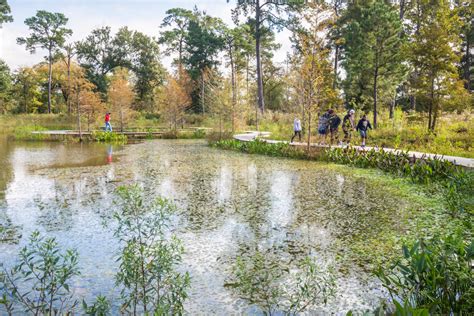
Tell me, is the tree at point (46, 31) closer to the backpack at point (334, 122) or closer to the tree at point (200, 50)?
the tree at point (200, 50)

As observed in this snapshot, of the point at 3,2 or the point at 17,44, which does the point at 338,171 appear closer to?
the point at 3,2

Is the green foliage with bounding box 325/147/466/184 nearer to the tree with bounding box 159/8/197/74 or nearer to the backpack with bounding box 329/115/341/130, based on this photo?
the backpack with bounding box 329/115/341/130

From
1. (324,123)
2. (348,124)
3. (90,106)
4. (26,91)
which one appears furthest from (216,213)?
(26,91)

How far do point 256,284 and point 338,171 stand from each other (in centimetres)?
772

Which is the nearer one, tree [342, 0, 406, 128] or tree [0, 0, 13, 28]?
tree [342, 0, 406, 128]

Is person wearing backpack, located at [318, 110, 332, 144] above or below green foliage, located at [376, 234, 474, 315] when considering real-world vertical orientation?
above

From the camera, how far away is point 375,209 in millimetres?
6812

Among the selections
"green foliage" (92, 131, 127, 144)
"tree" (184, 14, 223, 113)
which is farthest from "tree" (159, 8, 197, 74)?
"green foliage" (92, 131, 127, 144)

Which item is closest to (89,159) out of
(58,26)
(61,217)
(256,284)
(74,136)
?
(61,217)

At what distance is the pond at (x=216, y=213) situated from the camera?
3.97 meters

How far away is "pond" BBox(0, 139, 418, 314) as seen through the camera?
13.0 ft

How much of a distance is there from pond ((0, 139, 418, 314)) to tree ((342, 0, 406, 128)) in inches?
417

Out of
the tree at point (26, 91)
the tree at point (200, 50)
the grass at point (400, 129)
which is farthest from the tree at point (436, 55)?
the tree at point (26, 91)

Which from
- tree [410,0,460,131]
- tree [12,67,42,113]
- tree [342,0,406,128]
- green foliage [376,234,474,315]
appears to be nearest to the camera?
green foliage [376,234,474,315]
